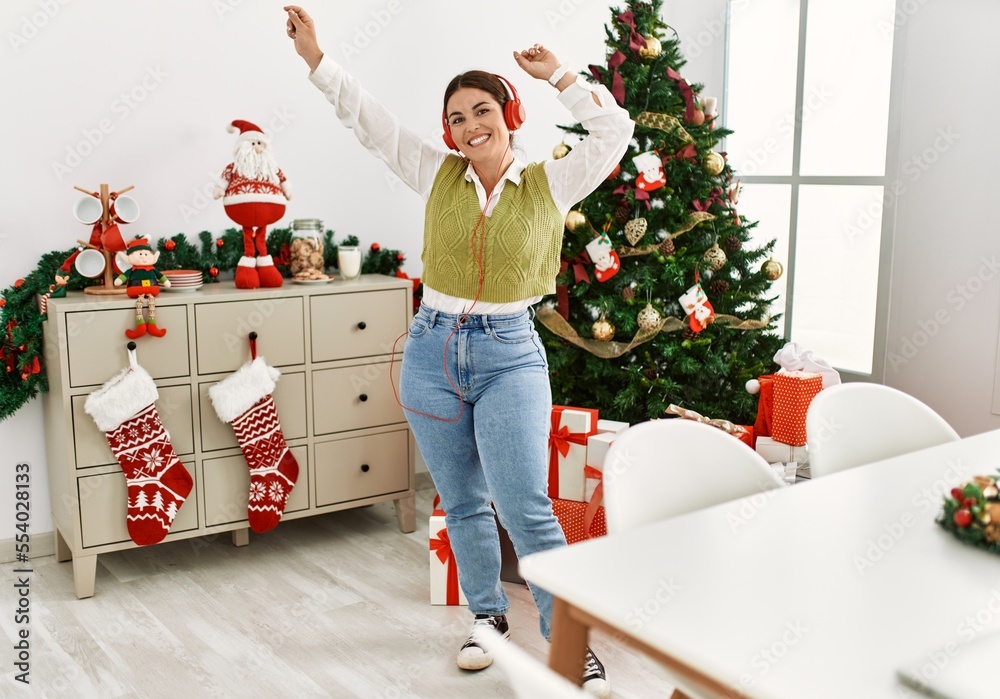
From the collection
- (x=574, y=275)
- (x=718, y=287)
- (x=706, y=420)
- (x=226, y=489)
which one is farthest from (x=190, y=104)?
(x=706, y=420)

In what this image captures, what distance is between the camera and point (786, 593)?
1223 millimetres

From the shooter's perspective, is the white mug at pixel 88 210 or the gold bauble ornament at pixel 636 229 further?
the gold bauble ornament at pixel 636 229

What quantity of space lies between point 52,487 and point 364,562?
104 centimetres

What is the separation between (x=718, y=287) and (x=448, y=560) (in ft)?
4.05

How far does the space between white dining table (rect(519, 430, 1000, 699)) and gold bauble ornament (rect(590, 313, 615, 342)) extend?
148 centimetres

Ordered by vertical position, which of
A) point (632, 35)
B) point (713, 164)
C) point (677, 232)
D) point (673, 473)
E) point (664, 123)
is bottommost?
point (673, 473)

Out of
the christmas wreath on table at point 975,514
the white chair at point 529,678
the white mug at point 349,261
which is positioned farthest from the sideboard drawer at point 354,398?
the white chair at point 529,678

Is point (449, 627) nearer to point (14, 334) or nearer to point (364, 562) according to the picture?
point (364, 562)

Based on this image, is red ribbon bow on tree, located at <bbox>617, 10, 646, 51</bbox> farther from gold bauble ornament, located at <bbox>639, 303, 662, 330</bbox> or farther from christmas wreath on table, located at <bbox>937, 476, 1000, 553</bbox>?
christmas wreath on table, located at <bbox>937, 476, 1000, 553</bbox>

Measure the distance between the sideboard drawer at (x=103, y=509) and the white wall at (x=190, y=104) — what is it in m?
0.42

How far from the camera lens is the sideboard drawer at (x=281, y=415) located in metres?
3.01

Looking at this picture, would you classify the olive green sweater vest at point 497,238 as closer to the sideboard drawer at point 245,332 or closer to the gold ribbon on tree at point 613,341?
the gold ribbon on tree at point 613,341

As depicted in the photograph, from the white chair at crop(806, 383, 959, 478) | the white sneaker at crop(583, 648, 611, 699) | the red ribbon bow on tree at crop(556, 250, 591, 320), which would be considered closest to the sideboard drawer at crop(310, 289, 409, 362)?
the red ribbon bow on tree at crop(556, 250, 591, 320)

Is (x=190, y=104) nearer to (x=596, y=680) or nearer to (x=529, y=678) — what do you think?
(x=596, y=680)
